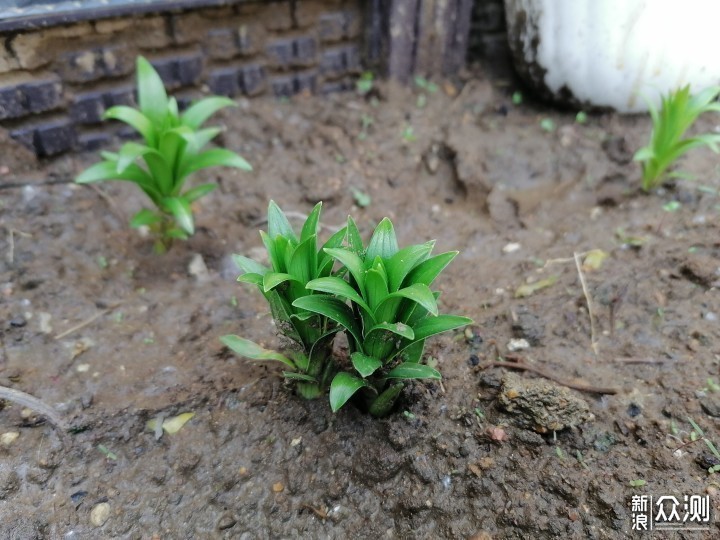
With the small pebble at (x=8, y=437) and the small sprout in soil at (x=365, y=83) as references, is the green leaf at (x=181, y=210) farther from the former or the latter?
the small sprout in soil at (x=365, y=83)

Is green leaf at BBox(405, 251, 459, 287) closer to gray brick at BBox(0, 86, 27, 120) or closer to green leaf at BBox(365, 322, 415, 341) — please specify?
green leaf at BBox(365, 322, 415, 341)

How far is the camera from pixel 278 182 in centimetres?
290

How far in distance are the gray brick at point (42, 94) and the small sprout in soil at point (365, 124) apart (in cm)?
146

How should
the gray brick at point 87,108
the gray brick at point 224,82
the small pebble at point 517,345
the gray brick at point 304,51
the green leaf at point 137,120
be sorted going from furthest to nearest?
the gray brick at point 304,51, the gray brick at point 224,82, the gray brick at point 87,108, the green leaf at point 137,120, the small pebble at point 517,345

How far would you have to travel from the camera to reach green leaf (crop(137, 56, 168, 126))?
2.28 m

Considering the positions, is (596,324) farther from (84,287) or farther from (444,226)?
(84,287)

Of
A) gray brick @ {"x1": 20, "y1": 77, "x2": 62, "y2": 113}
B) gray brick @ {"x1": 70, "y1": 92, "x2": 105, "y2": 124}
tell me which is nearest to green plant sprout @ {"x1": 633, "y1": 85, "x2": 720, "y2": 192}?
gray brick @ {"x1": 70, "y1": 92, "x2": 105, "y2": 124}

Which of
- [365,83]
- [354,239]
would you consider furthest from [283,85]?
[354,239]

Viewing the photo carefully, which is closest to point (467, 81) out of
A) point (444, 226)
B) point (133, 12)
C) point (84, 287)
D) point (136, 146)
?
point (444, 226)

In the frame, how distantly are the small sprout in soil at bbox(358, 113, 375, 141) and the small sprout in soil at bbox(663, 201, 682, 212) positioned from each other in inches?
59.4

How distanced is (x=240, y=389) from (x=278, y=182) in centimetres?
129

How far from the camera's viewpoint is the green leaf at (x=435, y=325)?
1.59 m

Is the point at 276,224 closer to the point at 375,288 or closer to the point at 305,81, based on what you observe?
the point at 375,288

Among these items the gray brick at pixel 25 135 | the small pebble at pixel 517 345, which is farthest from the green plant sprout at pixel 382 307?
the gray brick at pixel 25 135
